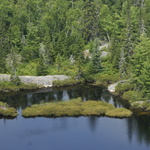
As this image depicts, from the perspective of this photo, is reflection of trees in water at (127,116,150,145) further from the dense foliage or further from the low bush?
the low bush

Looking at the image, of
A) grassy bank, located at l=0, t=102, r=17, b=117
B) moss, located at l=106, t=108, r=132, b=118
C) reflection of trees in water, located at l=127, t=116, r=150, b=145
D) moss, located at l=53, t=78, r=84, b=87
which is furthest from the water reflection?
reflection of trees in water, located at l=127, t=116, r=150, b=145

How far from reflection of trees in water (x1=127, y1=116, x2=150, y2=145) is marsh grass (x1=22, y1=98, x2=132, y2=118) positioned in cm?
226

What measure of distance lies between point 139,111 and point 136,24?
51.3 m

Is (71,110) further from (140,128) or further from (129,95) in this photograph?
(129,95)

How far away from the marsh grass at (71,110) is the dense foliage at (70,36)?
742 inches

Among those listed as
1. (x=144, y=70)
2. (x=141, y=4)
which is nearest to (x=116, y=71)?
(x=144, y=70)

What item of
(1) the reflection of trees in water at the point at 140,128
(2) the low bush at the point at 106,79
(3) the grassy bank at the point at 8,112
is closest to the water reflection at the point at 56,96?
(2) the low bush at the point at 106,79

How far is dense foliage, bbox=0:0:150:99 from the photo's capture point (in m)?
86.2

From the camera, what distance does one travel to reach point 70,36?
106 metres

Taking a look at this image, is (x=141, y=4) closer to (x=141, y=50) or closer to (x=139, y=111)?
(x=141, y=50)

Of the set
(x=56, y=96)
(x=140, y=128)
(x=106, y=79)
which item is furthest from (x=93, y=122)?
(x=106, y=79)

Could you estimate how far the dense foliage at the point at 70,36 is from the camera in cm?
8619

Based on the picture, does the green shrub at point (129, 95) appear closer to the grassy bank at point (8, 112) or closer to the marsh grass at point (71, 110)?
the marsh grass at point (71, 110)

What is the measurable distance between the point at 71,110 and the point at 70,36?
50.8 meters
